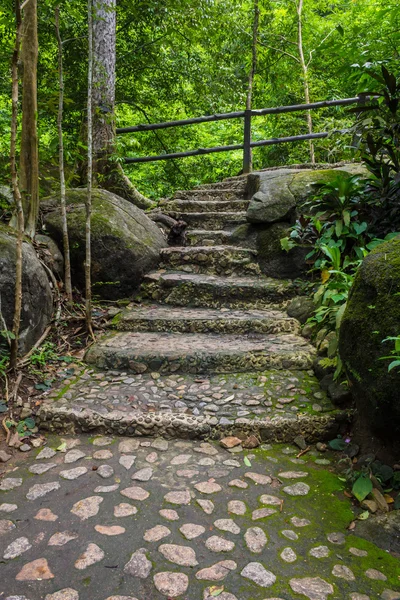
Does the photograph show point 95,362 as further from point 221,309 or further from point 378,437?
point 378,437

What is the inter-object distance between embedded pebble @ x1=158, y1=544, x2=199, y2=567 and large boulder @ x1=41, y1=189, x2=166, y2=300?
2.57m

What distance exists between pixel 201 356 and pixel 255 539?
137cm

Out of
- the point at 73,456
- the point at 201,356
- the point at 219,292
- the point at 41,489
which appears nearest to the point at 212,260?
the point at 219,292

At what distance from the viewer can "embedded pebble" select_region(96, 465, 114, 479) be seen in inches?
74.4

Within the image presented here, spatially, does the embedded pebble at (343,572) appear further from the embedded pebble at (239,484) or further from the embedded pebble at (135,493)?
the embedded pebble at (135,493)

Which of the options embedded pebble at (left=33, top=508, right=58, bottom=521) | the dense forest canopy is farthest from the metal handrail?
embedded pebble at (left=33, top=508, right=58, bottom=521)

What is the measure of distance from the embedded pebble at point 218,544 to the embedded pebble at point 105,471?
2.02 ft

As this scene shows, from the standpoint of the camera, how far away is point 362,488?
1.74 metres

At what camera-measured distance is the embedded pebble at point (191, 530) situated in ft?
5.02

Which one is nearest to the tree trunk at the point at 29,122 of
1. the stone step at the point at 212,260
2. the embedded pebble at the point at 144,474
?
the stone step at the point at 212,260

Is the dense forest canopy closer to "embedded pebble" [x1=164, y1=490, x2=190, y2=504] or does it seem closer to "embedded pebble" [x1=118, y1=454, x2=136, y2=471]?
"embedded pebble" [x1=118, y1=454, x2=136, y2=471]

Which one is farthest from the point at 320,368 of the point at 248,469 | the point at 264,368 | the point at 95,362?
the point at 95,362

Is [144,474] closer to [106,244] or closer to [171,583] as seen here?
[171,583]

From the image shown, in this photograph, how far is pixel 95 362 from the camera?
2.85 m
